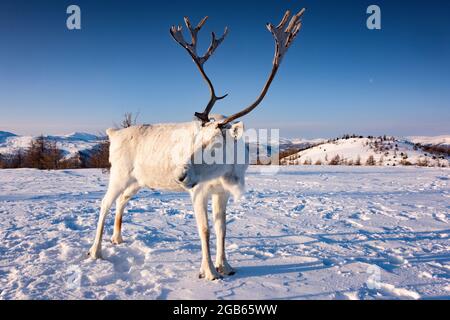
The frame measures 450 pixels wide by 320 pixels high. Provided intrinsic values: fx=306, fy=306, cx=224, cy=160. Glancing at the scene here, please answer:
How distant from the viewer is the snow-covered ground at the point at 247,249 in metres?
3.44

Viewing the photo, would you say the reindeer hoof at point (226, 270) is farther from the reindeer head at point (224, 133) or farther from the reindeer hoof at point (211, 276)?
the reindeer head at point (224, 133)

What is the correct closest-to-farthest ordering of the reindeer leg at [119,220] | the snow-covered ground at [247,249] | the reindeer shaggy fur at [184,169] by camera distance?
the snow-covered ground at [247,249] < the reindeer shaggy fur at [184,169] < the reindeer leg at [119,220]

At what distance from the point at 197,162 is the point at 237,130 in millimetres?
596

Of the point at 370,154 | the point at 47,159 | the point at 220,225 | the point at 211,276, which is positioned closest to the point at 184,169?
the point at 220,225

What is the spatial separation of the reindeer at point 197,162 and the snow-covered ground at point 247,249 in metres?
0.50

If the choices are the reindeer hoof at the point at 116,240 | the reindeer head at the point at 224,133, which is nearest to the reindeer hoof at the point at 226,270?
the reindeer head at the point at 224,133

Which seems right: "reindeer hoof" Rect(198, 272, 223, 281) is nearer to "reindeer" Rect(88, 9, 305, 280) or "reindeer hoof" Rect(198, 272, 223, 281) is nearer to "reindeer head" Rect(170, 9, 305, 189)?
"reindeer" Rect(88, 9, 305, 280)

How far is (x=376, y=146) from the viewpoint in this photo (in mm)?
25750

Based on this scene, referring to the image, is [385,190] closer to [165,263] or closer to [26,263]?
[165,263]

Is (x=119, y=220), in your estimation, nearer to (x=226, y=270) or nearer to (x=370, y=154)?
(x=226, y=270)

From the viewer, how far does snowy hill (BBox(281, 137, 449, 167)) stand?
21.6 metres

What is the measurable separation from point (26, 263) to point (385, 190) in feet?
32.7
